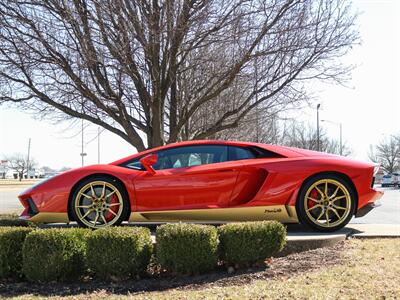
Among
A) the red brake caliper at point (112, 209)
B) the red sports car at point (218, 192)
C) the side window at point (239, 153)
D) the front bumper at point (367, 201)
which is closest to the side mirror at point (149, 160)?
the red sports car at point (218, 192)

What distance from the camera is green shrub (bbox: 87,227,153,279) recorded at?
15.2ft

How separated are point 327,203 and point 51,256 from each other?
11.1 feet

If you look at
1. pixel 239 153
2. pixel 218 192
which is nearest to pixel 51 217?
pixel 218 192

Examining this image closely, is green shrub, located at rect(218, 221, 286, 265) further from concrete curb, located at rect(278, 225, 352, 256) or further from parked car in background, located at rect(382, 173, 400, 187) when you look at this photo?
parked car in background, located at rect(382, 173, 400, 187)

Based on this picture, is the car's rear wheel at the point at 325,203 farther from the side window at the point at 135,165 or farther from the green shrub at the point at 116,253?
the green shrub at the point at 116,253

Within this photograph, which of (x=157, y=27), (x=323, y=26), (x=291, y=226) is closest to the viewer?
(x=291, y=226)

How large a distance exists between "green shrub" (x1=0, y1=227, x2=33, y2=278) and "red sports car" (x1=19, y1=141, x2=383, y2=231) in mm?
1057

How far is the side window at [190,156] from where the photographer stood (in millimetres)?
6125

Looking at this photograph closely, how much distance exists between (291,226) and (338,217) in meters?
0.74

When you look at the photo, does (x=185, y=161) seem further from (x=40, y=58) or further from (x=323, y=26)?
(x=323, y=26)

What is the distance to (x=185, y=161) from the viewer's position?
6137mm

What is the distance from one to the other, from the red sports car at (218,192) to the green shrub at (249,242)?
1.00 metres

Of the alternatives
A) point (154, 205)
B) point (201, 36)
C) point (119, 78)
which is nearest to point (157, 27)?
point (201, 36)

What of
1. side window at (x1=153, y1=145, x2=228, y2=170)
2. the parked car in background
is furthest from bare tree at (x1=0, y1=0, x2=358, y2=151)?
the parked car in background
